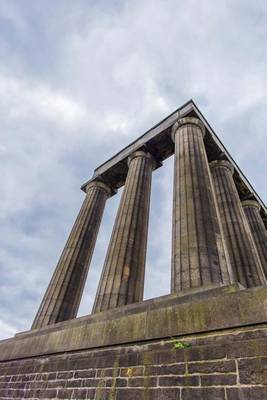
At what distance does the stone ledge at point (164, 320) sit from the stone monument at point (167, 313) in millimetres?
21

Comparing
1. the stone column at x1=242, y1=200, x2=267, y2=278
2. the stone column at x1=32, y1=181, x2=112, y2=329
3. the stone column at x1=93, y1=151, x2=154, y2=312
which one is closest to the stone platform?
the stone column at x1=93, y1=151, x2=154, y2=312

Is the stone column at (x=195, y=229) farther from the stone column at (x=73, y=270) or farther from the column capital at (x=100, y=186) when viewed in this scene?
the column capital at (x=100, y=186)

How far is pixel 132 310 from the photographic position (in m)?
6.64

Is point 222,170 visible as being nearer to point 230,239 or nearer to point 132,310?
point 230,239

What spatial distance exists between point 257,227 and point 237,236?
631 centimetres

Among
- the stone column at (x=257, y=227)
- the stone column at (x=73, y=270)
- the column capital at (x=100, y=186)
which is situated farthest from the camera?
the column capital at (x=100, y=186)

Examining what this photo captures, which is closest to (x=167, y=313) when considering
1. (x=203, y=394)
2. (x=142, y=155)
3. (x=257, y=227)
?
(x=203, y=394)

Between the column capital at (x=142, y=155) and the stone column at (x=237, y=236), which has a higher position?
the column capital at (x=142, y=155)

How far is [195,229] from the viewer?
8469mm

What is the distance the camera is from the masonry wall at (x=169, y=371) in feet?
12.9

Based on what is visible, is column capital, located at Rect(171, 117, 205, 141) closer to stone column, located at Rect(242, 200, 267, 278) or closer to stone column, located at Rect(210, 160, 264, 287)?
stone column, located at Rect(210, 160, 264, 287)

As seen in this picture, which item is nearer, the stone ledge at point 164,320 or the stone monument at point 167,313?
the stone monument at point 167,313

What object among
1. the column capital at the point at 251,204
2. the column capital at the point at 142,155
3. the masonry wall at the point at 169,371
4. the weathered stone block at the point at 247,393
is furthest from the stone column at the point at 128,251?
the column capital at the point at 251,204

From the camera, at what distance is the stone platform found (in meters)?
4.06
